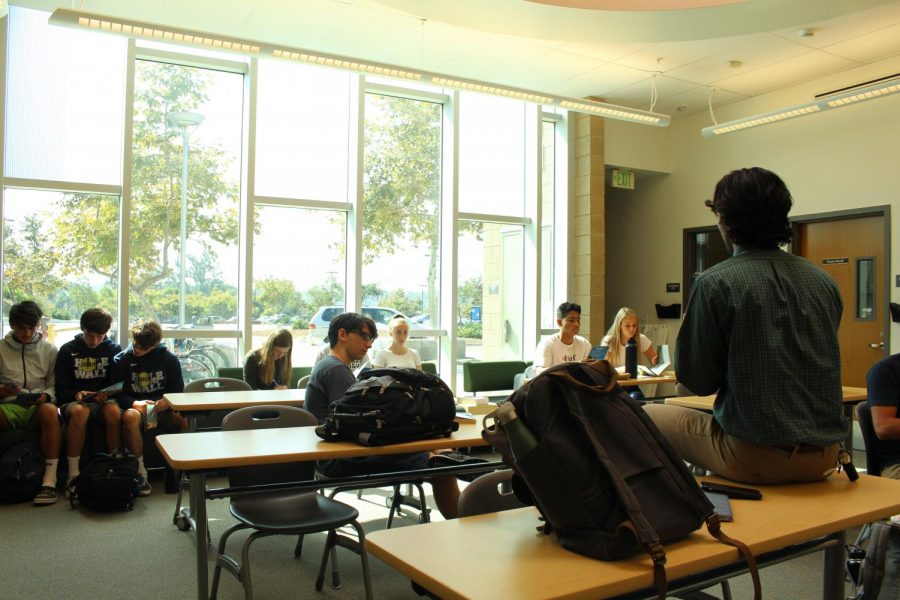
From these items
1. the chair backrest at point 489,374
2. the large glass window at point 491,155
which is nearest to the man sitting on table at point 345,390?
the chair backrest at point 489,374

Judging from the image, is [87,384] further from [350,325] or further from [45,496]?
[350,325]

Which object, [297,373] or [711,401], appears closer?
[711,401]

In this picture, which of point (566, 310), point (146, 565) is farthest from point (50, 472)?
point (566, 310)

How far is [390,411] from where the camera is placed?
286 centimetres

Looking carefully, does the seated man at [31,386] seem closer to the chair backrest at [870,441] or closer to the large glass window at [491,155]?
the large glass window at [491,155]

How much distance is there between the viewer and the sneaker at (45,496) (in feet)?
16.0

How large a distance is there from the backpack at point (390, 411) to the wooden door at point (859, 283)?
6.18 meters

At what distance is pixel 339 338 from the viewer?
3.69 metres

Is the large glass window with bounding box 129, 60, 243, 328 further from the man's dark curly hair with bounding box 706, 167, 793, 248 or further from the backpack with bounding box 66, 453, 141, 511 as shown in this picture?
the man's dark curly hair with bounding box 706, 167, 793, 248

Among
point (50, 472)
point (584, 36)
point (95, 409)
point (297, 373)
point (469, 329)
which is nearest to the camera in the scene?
point (50, 472)

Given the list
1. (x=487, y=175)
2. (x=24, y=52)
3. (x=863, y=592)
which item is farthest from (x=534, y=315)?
(x=863, y=592)

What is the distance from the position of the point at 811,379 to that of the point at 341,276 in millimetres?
6119

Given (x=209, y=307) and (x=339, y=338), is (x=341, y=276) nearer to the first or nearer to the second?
(x=209, y=307)

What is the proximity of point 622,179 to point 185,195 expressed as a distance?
5.38m
